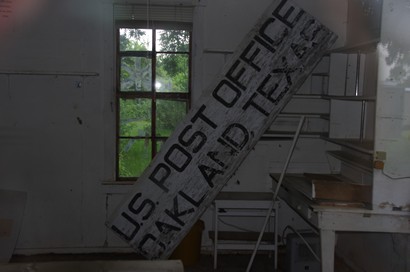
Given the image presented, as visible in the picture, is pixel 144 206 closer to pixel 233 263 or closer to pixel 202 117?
pixel 202 117

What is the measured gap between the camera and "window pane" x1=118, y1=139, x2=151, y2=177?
179 inches

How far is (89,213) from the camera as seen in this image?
450cm

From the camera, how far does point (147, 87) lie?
4500 mm

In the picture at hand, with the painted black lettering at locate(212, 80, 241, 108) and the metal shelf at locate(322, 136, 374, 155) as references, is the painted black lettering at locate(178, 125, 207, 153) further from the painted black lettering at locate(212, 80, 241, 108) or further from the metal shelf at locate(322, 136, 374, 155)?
the metal shelf at locate(322, 136, 374, 155)

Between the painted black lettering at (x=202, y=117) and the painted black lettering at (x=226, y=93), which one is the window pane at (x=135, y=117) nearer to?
the painted black lettering at (x=202, y=117)

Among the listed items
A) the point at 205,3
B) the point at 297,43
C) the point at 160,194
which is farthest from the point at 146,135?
the point at 297,43

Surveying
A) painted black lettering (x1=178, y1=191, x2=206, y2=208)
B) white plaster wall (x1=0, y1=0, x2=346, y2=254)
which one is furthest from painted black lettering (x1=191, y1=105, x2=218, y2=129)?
white plaster wall (x1=0, y1=0, x2=346, y2=254)

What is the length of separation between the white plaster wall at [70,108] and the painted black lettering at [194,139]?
2.58ft

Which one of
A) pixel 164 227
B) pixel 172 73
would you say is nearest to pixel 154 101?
pixel 172 73

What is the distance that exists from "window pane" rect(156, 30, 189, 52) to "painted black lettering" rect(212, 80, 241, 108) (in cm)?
93

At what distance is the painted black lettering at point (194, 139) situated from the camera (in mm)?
3775

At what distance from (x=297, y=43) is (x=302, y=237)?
164 cm

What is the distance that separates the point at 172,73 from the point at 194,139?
3.24ft

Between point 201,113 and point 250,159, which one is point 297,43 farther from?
point 250,159
